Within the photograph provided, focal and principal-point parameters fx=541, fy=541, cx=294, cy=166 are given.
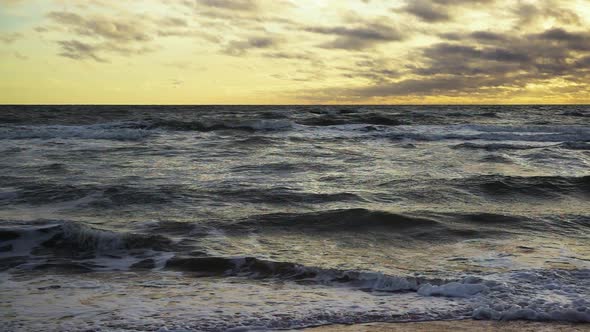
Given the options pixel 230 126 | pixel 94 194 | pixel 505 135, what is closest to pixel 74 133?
pixel 230 126

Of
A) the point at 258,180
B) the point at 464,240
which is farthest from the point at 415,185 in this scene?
the point at 464,240

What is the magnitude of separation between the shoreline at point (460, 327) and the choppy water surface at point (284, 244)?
128mm

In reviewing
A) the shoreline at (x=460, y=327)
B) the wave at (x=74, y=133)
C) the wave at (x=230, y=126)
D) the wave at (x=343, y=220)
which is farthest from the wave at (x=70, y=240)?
the wave at (x=230, y=126)

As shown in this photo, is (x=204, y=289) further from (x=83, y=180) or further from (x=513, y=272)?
(x=83, y=180)

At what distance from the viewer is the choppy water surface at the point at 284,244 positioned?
4.47 meters

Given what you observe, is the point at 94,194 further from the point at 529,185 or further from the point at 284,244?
the point at 529,185

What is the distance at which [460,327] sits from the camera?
409 cm

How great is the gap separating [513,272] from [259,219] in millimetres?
3744

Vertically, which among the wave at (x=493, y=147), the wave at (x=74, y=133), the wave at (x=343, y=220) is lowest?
the wave at (x=343, y=220)

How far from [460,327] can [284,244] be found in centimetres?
295

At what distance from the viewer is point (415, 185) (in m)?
11.0

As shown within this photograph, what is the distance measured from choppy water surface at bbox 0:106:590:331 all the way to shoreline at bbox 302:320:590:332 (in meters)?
0.13

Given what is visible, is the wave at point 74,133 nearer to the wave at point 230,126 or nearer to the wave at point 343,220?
the wave at point 230,126

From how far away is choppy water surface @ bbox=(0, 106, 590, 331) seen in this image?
4469 mm
